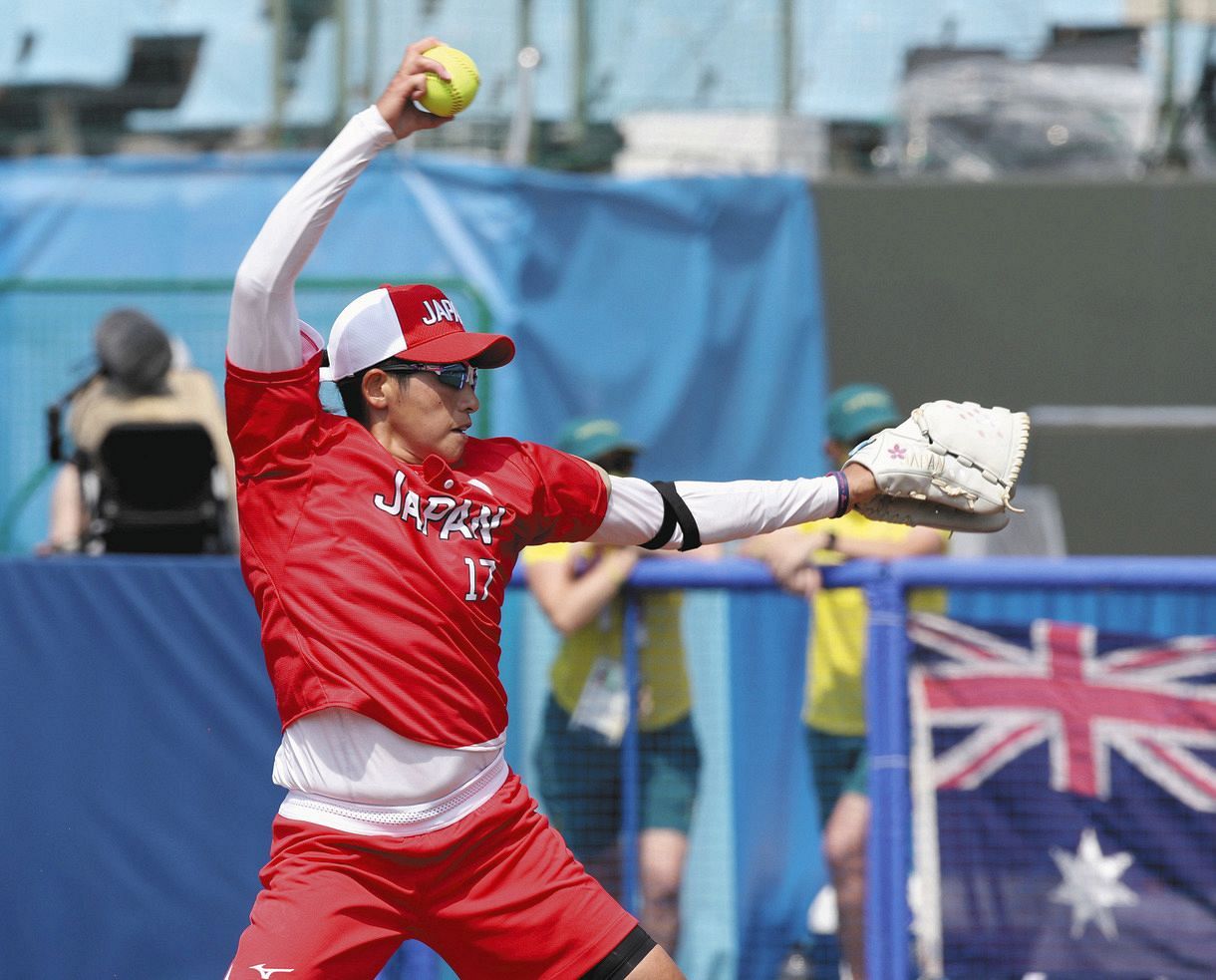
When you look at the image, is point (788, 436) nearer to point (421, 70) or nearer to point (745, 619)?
point (745, 619)

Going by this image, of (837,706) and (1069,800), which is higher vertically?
(837,706)

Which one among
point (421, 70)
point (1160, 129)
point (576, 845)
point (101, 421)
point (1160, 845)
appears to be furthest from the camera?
point (1160, 129)

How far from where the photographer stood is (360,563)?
337 cm

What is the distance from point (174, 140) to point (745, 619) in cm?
525

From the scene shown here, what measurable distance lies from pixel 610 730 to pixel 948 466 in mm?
1653

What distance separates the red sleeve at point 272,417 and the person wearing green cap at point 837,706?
5.71 ft

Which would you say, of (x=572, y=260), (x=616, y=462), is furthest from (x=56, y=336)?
(x=616, y=462)

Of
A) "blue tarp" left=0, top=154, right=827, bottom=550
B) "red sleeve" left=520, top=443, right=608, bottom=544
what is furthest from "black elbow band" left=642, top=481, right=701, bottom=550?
"blue tarp" left=0, top=154, right=827, bottom=550

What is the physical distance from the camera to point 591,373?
25.5 feet

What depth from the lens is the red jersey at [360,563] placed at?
3344 millimetres

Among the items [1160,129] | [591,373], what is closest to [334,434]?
[591,373]

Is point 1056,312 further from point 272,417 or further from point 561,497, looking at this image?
point 272,417

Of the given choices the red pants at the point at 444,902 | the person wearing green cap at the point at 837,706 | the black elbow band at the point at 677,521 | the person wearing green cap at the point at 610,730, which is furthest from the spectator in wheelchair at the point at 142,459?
the red pants at the point at 444,902

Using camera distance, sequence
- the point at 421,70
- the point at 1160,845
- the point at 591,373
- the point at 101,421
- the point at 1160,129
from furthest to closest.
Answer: the point at 1160,129, the point at 591,373, the point at 101,421, the point at 1160,845, the point at 421,70
